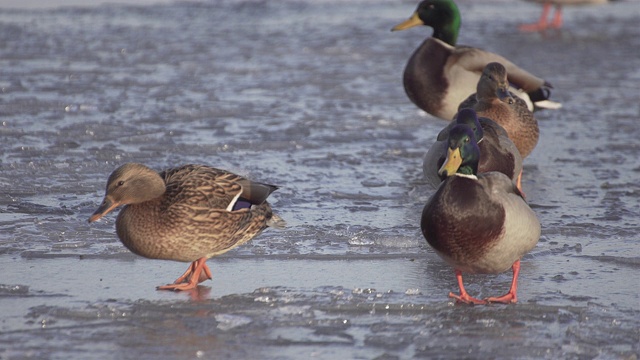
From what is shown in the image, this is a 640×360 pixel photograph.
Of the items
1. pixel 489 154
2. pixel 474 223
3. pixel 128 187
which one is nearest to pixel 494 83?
pixel 489 154

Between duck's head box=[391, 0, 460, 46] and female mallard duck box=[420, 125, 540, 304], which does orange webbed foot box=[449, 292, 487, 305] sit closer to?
female mallard duck box=[420, 125, 540, 304]

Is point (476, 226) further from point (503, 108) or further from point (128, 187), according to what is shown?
point (503, 108)

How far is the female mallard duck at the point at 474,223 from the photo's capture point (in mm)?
4039

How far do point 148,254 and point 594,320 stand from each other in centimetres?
169

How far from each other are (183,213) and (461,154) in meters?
1.11

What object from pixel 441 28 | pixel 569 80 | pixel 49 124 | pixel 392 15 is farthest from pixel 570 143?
pixel 392 15

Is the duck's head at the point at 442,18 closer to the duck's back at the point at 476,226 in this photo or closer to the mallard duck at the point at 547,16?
the duck's back at the point at 476,226

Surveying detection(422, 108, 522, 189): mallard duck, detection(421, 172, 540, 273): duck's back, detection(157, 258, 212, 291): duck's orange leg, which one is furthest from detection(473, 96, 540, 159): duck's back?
detection(157, 258, 212, 291): duck's orange leg

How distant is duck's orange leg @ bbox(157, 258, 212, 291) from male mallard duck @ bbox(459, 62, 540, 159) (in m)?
2.33

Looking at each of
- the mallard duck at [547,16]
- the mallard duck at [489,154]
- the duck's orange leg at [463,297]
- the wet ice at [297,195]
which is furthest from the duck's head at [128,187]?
the mallard duck at [547,16]

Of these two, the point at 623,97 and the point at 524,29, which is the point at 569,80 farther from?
the point at 524,29

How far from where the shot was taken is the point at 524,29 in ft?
42.8

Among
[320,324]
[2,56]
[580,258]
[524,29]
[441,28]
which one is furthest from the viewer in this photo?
[524,29]

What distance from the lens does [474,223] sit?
4031 mm
